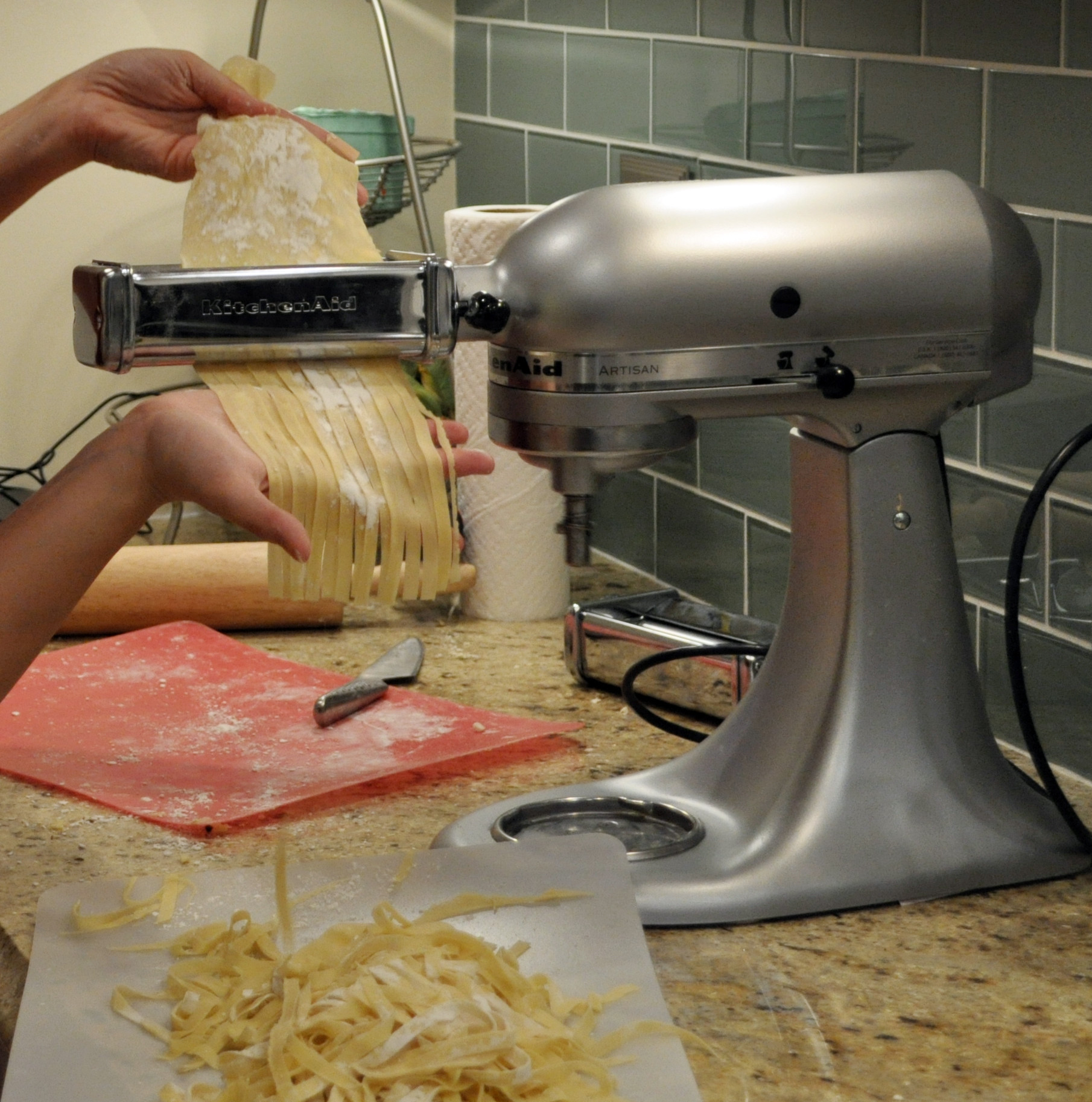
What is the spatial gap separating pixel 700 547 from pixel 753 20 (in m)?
0.48

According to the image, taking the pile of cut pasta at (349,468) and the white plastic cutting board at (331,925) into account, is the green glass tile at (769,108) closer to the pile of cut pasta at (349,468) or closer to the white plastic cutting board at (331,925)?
the pile of cut pasta at (349,468)

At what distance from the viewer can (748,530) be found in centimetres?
143

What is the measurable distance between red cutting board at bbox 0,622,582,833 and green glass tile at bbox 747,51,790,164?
523 millimetres

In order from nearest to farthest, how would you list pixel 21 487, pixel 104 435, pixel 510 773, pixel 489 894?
pixel 489 894, pixel 104 435, pixel 510 773, pixel 21 487

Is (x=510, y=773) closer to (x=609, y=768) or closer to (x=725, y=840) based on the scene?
(x=609, y=768)

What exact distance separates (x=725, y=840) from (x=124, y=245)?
4.41ft

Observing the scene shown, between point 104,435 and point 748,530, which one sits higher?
point 104,435

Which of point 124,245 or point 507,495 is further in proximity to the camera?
point 124,245

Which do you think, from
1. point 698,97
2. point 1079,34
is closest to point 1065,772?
point 1079,34

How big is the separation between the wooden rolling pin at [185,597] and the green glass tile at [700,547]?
0.26 metres

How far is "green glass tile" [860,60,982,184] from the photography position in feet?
3.56

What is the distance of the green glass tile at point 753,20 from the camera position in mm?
1283

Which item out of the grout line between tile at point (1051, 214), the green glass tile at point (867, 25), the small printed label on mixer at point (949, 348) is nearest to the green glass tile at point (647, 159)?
the green glass tile at point (867, 25)

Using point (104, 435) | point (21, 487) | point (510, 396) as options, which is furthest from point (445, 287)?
point (21, 487)
